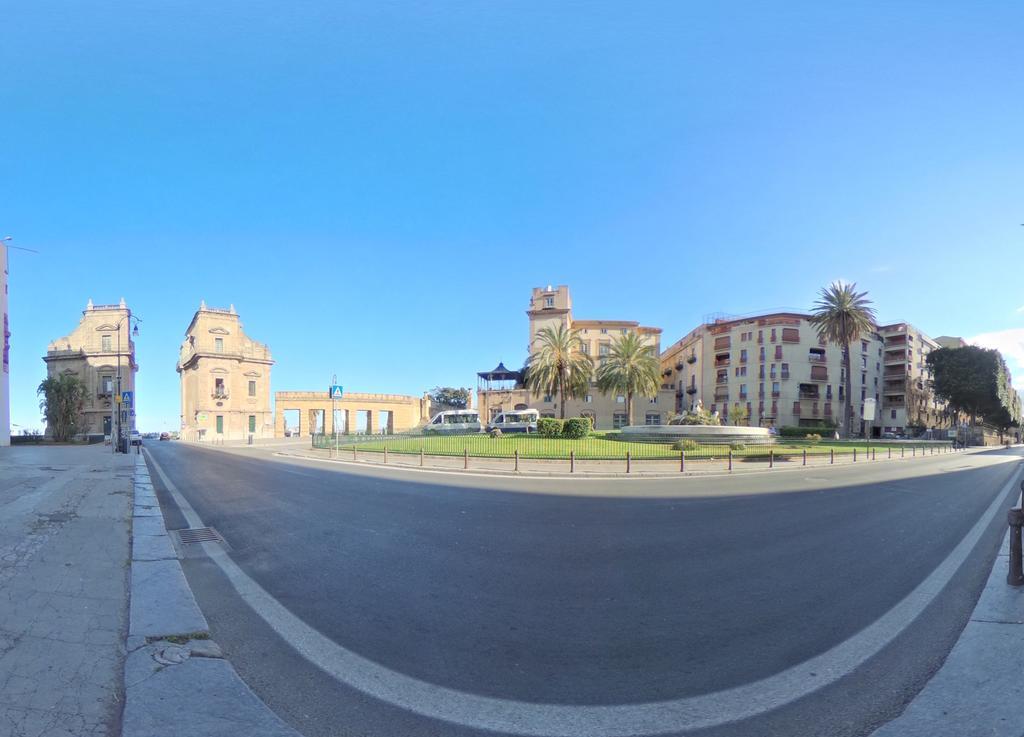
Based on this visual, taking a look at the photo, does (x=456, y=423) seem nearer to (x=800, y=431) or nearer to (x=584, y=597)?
(x=800, y=431)

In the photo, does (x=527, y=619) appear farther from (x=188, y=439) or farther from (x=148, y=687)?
(x=188, y=439)

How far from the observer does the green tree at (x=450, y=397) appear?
91688 millimetres

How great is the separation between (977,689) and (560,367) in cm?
4218

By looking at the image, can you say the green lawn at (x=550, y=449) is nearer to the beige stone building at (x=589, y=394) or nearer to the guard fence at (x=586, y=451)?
the guard fence at (x=586, y=451)

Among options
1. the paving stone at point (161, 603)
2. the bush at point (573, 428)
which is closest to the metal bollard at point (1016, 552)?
the paving stone at point (161, 603)

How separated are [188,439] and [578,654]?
253 feet

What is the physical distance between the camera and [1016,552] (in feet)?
17.7

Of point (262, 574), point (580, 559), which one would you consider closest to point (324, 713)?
point (262, 574)

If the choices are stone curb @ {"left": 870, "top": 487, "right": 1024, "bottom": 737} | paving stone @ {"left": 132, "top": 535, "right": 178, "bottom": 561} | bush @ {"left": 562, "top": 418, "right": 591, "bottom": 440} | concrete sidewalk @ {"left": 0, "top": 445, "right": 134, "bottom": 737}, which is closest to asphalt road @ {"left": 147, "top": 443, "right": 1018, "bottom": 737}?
stone curb @ {"left": 870, "top": 487, "right": 1024, "bottom": 737}

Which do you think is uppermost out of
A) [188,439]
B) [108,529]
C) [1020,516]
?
[1020,516]

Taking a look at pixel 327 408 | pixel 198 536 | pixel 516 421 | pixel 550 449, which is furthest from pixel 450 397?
pixel 198 536

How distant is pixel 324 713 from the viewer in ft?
9.75

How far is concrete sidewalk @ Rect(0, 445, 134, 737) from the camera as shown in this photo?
288 centimetres

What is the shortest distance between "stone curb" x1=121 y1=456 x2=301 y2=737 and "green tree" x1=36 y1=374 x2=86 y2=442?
64238 millimetres
